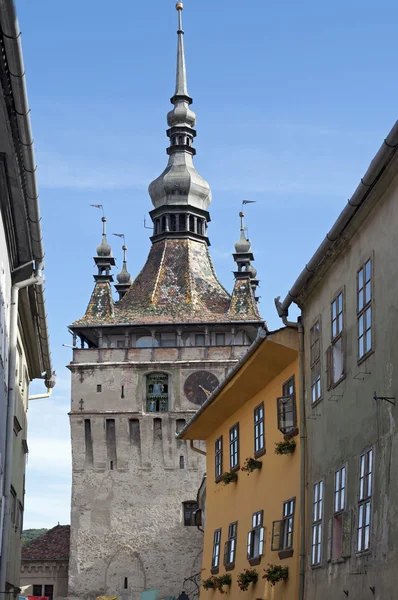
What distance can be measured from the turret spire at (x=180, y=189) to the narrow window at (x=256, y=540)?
57.4 m

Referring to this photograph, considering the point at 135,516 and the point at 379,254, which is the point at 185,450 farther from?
the point at 379,254

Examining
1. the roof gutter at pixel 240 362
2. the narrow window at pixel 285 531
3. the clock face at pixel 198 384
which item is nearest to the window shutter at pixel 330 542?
the narrow window at pixel 285 531

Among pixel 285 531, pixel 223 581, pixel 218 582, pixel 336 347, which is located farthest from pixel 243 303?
pixel 336 347

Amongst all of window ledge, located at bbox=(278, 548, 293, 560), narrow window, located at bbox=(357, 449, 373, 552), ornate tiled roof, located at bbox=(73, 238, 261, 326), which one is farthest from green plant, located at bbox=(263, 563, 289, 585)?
ornate tiled roof, located at bbox=(73, 238, 261, 326)

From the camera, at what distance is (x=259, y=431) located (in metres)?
22.1

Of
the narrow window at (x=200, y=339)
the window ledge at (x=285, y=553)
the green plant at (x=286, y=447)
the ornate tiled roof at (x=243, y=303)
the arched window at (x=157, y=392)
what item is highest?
the ornate tiled roof at (x=243, y=303)

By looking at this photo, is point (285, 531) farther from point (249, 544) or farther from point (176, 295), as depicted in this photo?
point (176, 295)

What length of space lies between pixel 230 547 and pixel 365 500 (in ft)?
34.7

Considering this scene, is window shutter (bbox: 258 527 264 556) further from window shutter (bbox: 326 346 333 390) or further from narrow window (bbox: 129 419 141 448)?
narrow window (bbox: 129 419 141 448)

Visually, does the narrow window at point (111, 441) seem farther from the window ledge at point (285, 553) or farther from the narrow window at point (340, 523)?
the narrow window at point (340, 523)

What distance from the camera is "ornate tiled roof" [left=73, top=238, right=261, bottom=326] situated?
72750mm

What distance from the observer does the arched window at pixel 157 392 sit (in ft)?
227

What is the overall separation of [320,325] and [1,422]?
16.8 ft

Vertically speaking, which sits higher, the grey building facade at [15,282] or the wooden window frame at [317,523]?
the grey building facade at [15,282]
